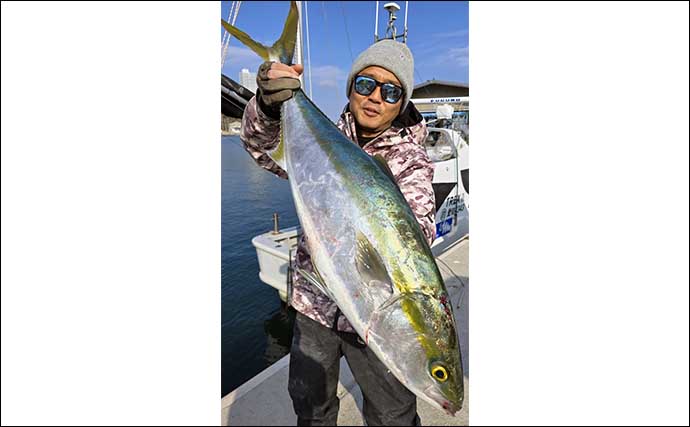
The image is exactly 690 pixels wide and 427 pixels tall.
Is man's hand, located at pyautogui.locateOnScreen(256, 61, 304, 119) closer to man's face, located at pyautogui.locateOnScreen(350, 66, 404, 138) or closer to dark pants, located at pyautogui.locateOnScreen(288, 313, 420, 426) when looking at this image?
man's face, located at pyautogui.locateOnScreen(350, 66, 404, 138)

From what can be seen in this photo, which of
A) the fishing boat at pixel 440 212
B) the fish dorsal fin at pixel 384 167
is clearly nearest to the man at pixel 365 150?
the fish dorsal fin at pixel 384 167

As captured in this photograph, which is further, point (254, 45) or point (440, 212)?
point (440, 212)

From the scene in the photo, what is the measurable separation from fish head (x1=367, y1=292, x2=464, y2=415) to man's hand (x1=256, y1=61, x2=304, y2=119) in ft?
3.02

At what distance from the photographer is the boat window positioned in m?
7.09

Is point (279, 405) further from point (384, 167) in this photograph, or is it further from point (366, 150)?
point (384, 167)

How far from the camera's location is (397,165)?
63.2 inches

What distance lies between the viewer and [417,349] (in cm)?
120

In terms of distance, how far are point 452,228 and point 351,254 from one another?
21.4 feet

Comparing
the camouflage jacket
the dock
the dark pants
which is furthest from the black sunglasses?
the dock

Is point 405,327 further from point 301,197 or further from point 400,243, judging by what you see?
point 301,197

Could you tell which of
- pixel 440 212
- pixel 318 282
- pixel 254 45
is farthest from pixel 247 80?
pixel 440 212

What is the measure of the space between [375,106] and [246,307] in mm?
6488

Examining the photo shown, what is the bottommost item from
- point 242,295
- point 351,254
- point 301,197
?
point 242,295
